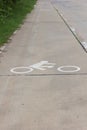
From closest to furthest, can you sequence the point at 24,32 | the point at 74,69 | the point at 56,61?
the point at 74,69, the point at 56,61, the point at 24,32

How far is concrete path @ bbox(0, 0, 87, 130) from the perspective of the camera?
6.79 m

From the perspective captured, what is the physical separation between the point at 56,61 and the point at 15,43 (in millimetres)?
3353

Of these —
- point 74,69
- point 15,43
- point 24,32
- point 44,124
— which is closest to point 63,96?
point 44,124

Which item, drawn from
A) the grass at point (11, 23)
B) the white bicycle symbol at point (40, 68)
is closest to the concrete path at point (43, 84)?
the white bicycle symbol at point (40, 68)

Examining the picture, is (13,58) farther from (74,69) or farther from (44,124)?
(44,124)

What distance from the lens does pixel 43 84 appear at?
8812 mm

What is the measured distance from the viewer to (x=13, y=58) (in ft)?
37.9

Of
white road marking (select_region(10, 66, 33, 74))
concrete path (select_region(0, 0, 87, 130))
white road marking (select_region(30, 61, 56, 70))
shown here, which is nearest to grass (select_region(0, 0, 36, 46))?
concrete path (select_region(0, 0, 87, 130))

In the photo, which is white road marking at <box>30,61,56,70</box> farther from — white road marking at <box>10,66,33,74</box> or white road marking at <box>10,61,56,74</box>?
white road marking at <box>10,66,33,74</box>

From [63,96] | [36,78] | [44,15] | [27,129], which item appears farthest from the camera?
[44,15]

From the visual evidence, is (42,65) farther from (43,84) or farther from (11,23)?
(11,23)

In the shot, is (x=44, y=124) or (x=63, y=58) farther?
(x=63, y=58)

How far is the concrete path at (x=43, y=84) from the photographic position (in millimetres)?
6785

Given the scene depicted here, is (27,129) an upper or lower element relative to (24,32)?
upper
